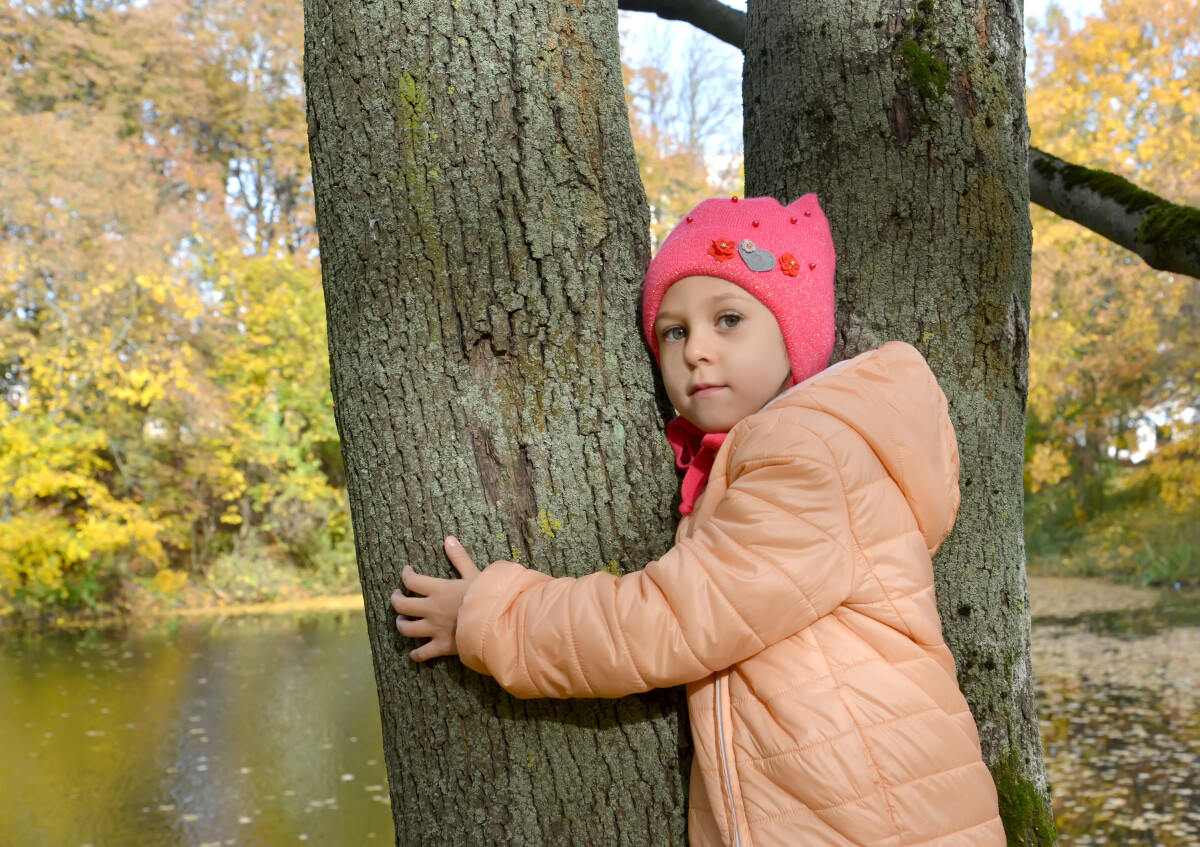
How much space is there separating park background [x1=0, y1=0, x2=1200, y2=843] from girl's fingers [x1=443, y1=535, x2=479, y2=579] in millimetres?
7731

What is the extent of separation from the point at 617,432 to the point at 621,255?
291 millimetres

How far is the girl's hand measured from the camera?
56.3 inches

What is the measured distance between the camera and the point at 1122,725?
718 cm

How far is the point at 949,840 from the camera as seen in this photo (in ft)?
4.53

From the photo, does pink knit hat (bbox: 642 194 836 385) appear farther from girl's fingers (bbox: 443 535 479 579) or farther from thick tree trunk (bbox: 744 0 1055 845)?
girl's fingers (bbox: 443 535 479 579)

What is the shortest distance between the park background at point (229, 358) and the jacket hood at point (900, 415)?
736cm

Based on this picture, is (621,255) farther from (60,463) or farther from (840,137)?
(60,463)

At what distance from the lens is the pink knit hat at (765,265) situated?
1.60 metres

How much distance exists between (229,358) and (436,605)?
39.0ft

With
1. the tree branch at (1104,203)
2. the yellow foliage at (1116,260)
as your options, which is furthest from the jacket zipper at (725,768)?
the yellow foliage at (1116,260)

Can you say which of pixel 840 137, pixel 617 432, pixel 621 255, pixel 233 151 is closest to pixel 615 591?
pixel 617 432

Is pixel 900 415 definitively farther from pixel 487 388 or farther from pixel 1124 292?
pixel 1124 292

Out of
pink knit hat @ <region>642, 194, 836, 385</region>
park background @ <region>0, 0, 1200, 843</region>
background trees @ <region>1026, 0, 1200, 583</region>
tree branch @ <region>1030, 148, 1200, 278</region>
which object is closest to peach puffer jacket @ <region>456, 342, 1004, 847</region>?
pink knit hat @ <region>642, 194, 836, 385</region>

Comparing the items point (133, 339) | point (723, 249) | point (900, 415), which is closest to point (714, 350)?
point (723, 249)
